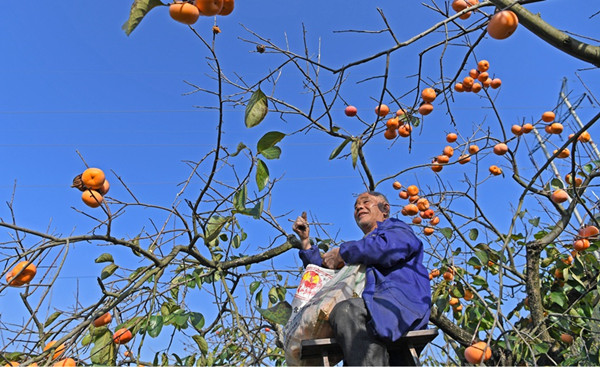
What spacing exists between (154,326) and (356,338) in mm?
767

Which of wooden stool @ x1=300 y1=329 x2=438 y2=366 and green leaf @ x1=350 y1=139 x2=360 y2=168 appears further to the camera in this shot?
green leaf @ x1=350 y1=139 x2=360 y2=168

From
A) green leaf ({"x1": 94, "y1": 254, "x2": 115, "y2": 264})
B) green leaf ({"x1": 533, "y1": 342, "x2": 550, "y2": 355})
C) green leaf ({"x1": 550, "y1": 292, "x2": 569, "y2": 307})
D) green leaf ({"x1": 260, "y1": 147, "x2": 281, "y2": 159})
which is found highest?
green leaf ({"x1": 94, "y1": 254, "x2": 115, "y2": 264})

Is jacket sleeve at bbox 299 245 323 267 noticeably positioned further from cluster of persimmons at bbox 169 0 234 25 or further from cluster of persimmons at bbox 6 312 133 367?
cluster of persimmons at bbox 169 0 234 25

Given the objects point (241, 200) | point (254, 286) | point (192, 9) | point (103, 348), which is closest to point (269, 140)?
point (241, 200)

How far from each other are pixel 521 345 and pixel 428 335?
1345 mm

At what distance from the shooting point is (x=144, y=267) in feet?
6.84

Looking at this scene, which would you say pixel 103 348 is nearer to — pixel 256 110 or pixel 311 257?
pixel 311 257

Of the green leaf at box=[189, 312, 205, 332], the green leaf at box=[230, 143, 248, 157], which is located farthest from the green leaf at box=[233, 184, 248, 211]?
the green leaf at box=[189, 312, 205, 332]

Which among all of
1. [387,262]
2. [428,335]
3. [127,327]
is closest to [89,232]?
[127,327]

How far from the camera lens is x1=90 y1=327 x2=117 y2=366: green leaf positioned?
1638 mm

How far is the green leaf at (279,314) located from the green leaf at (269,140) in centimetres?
52

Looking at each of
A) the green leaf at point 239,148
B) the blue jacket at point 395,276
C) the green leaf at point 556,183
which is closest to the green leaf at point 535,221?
the green leaf at point 556,183

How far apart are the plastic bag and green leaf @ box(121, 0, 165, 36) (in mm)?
988

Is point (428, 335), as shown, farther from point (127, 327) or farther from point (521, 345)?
point (521, 345)
